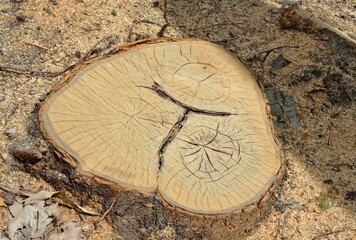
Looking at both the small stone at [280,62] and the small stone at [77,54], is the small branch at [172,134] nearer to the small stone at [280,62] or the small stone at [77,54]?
the small stone at [77,54]

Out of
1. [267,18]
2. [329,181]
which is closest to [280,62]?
[267,18]

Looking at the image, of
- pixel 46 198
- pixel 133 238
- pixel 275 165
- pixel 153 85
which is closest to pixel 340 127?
pixel 275 165

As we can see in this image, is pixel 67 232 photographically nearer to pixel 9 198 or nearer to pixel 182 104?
pixel 9 198

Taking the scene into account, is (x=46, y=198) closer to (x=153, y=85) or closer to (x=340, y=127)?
(x=153, y=85)

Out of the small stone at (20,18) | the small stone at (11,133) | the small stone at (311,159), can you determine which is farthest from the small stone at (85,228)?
the small stone at (20,18)

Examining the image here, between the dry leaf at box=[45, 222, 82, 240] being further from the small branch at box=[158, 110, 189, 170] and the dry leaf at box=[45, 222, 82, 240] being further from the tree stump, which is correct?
the small branch at box=[158, 110, 189, 170]

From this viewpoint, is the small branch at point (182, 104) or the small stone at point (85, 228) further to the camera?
the small branch at point (182, 104)
